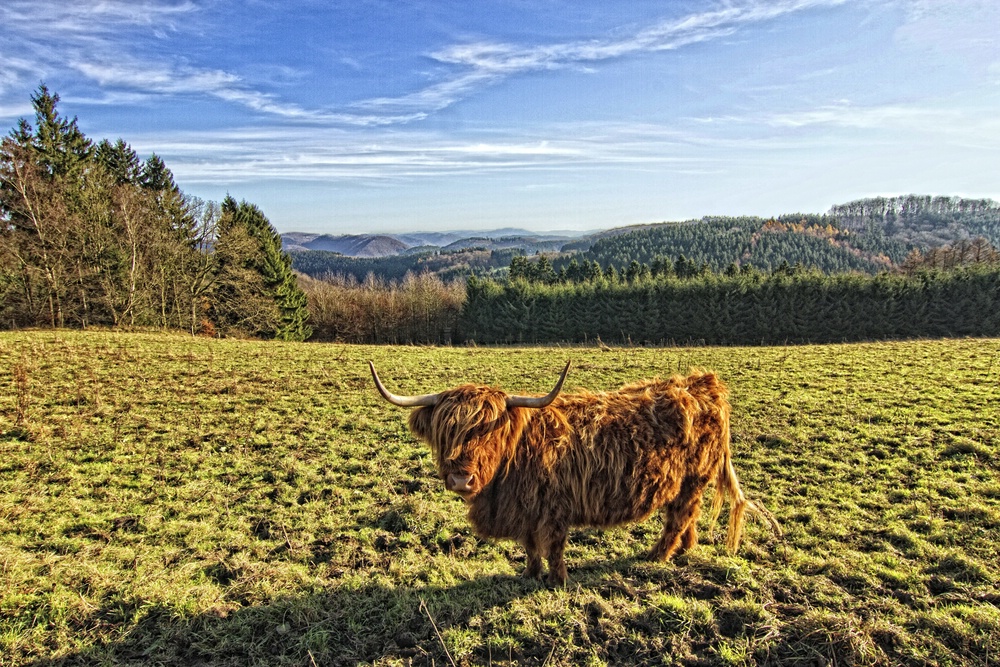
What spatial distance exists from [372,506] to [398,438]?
8.93 ft

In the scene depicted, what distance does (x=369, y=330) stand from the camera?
54.4m

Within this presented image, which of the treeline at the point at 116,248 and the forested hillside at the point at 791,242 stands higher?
the forested hillside at the point at 791,242

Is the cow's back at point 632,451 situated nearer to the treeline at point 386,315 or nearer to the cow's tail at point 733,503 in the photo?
the cow's tail at point 733,503

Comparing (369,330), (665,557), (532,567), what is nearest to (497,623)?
(532,567)

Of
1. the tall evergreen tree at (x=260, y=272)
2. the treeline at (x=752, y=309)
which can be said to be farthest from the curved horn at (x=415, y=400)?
the treeline at (x=752, y=309)

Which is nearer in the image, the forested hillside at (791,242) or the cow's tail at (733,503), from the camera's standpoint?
the cow's tail at (733,503)

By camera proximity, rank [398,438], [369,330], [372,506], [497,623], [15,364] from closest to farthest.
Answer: [497,623]
[372,506]
[398,438]
[15,364]
[369,330]

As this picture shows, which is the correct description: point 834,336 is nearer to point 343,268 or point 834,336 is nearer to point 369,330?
point 369,330

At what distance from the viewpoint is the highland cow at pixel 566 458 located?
14.6 feet

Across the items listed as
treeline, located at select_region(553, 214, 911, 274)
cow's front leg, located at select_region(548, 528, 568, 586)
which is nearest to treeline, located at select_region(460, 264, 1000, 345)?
cow's front leg, located at select_region(548, 528, 568, 586)

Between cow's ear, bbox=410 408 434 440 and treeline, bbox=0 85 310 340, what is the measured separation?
31.2 meters

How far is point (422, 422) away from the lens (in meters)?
4.73

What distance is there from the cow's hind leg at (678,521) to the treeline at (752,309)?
37.2 metres

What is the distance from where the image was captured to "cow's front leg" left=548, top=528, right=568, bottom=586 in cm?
470
